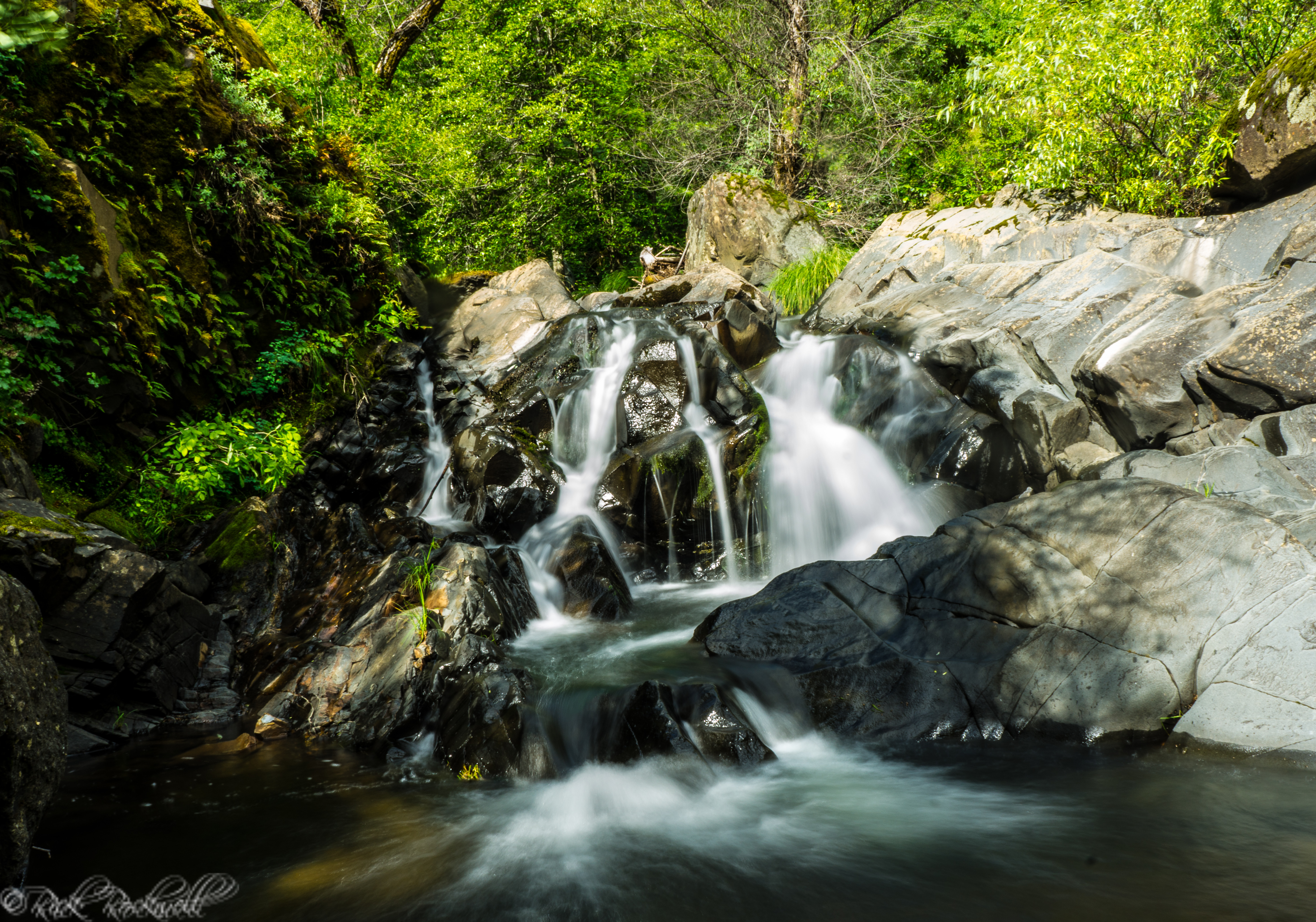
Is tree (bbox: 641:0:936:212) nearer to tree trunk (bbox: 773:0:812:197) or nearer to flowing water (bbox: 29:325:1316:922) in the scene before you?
tree trunk (bbox: 773:0:812:197)

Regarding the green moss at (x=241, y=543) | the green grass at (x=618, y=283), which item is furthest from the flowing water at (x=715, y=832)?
the green grass at (x=618, y=283)

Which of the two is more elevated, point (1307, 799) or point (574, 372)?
point (574, 372)

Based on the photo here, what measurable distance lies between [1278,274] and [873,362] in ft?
14.8

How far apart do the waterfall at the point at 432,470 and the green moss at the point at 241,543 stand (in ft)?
6.83

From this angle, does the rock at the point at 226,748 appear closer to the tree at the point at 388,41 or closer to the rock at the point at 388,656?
the rock at the point at 388,656

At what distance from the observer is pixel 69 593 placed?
5.23 metres

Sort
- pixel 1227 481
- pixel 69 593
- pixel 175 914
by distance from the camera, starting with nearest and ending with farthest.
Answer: pixel 175 914
pixel 69 593
pixel 1227 481

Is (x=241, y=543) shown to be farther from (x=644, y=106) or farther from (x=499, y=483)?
(x=644, y=106)

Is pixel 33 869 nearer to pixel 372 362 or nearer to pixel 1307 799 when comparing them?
pixel 1307 799

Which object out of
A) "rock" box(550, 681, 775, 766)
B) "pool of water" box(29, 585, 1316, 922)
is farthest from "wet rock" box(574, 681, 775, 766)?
"pool of water" box(29, 585, 1316, 922)

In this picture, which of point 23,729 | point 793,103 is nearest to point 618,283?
point 793,103

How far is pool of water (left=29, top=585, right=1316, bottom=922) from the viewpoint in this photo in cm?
347

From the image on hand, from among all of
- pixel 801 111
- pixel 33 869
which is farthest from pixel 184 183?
pixel 801 111

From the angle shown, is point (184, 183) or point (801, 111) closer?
point (184, 183)
